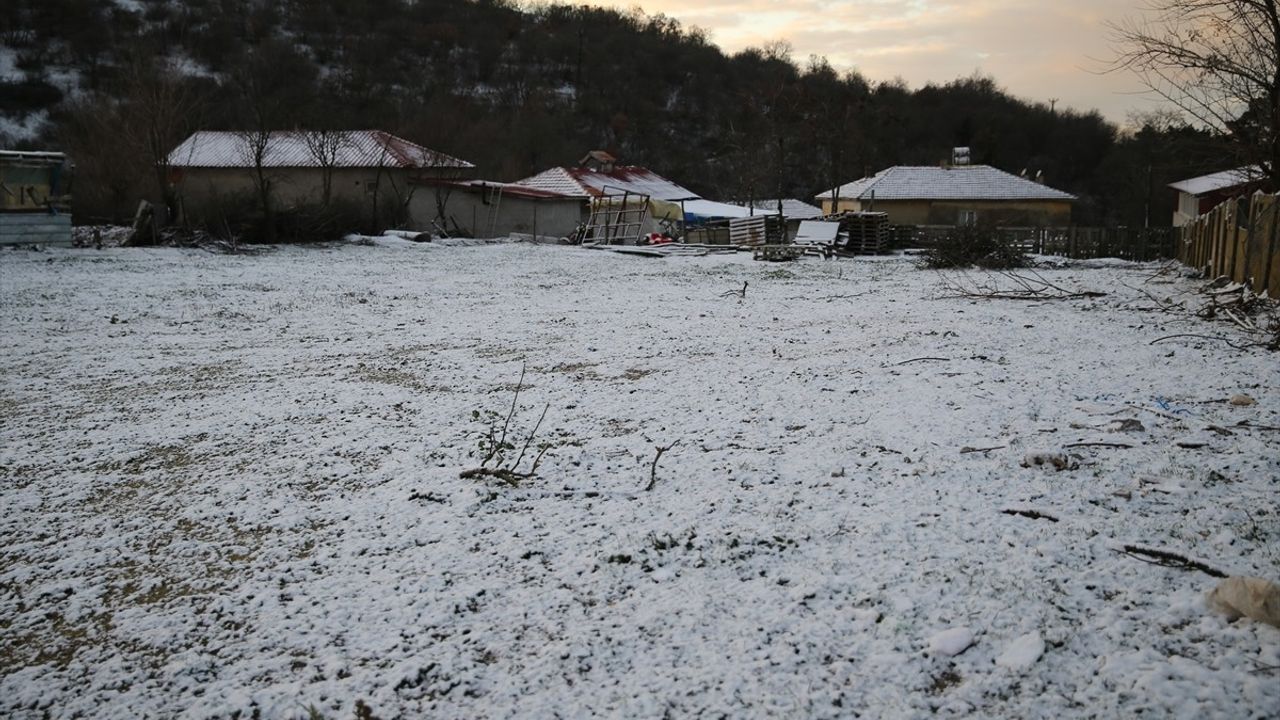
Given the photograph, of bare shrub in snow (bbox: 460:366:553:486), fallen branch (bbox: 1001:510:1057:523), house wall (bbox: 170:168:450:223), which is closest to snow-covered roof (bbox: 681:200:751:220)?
house wall (bbox: 170:168:450:223)

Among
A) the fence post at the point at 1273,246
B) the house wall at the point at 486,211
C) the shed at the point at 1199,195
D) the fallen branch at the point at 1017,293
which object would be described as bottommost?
the fallen branch at the point at 1017,293

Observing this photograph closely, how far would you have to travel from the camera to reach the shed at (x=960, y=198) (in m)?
41.5

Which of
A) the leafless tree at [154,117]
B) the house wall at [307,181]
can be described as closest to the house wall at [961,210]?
the house wall at [307,181]

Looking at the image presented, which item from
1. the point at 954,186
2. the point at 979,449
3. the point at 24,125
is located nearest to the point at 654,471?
the point at 979,449

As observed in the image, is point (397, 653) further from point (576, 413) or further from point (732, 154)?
point (732, 154)

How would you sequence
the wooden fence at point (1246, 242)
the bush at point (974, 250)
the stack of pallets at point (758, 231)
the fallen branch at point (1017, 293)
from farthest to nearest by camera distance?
the stack of pallets at point (758, 231)
the bush at point (974, 250)
the fallen branch at point (1017, 293)
the wooden fence at point (1246, 242)

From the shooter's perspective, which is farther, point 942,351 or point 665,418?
point 942,351

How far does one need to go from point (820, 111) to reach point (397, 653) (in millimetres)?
56027

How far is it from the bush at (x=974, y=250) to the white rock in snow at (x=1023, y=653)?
54.7 ft

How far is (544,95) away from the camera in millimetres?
71062

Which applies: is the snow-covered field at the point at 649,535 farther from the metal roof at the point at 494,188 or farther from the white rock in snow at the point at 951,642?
the metal roof at the point at 494,188

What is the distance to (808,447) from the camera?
4164mm

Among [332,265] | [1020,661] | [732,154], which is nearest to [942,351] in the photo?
[1020,661]

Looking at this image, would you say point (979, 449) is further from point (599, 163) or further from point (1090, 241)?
point (599, 163)
